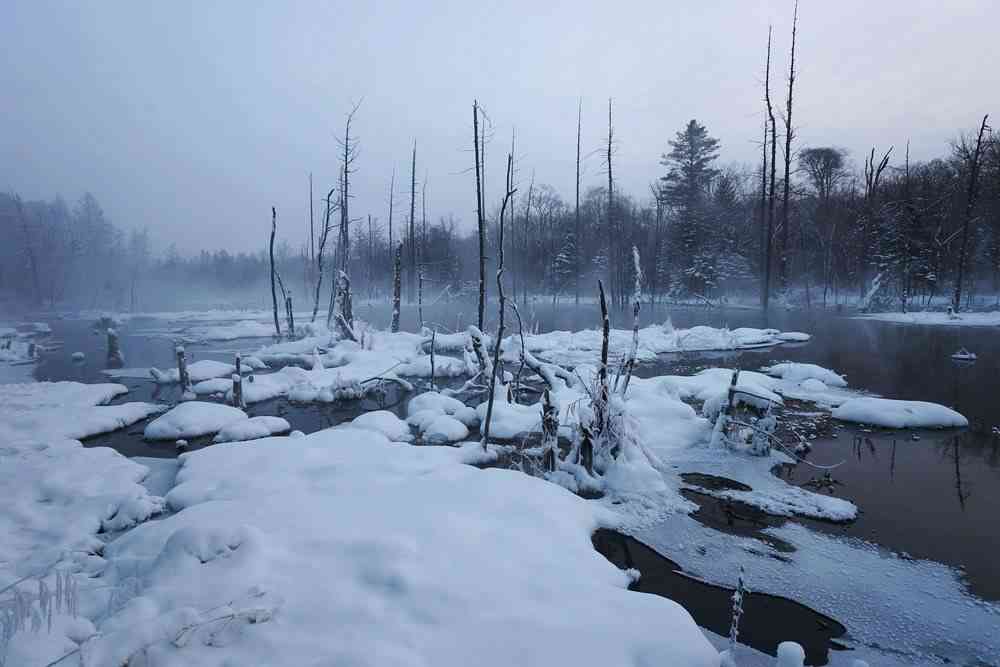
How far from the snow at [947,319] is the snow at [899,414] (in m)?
20.3

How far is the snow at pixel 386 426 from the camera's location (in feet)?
30.1

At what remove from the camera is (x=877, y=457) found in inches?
303

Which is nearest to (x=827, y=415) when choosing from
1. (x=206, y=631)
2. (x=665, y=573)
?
(x=665, y=573)

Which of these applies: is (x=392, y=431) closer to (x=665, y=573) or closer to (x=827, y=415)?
(x=665, y=573)

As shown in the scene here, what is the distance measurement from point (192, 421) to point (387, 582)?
26.7 ft

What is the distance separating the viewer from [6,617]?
2.90 meters

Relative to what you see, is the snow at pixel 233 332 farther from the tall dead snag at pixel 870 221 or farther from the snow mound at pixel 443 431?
the tall dead snag at pixel 870 221

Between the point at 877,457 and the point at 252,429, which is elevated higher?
the point at 877,457

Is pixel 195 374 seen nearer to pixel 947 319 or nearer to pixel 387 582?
pixel 387 582

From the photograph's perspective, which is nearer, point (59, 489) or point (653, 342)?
point (59, 489)

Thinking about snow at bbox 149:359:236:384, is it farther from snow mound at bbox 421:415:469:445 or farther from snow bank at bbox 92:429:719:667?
snow bank at bbox 92:429:719:667

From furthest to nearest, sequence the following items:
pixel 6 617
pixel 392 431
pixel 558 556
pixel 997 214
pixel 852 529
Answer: pixel 997 214
pixel 392 431
pixel 852 529
pixel 558 556
pixel 6 617

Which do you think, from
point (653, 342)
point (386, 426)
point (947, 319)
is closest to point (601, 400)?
point (386, 426)

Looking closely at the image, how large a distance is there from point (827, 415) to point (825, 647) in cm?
783
